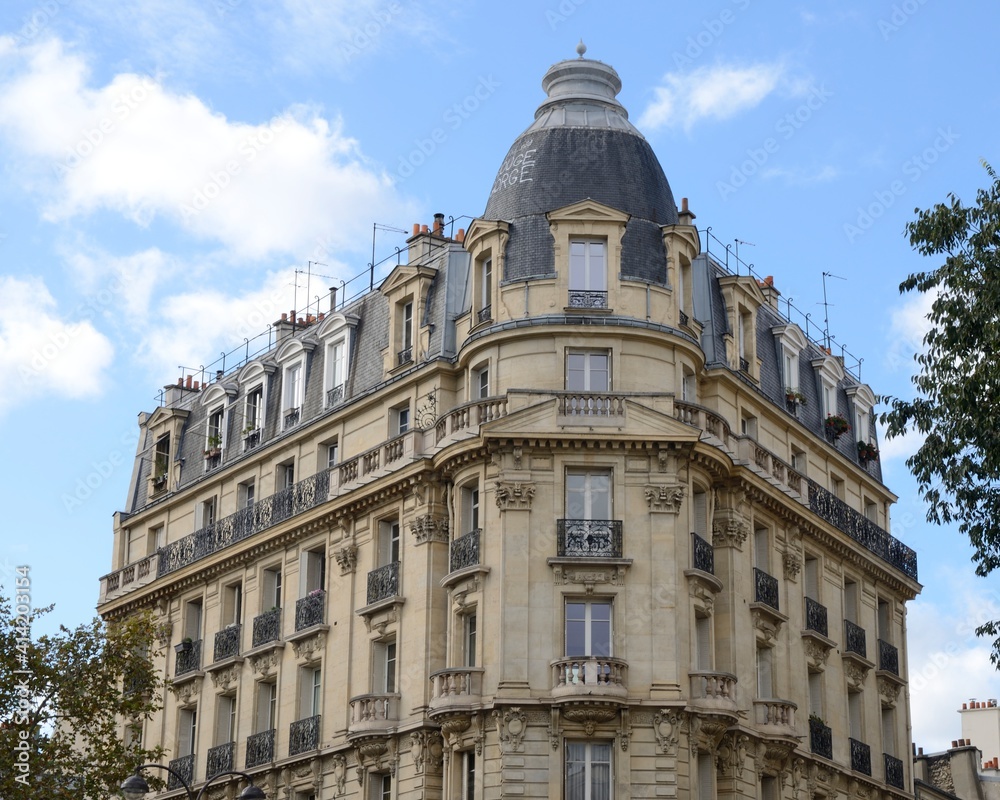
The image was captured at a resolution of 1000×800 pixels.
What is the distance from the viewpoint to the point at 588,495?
41.1 metres

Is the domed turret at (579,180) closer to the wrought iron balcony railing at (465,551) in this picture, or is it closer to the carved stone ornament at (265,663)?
the wrought iron balcony railing at (465,551)

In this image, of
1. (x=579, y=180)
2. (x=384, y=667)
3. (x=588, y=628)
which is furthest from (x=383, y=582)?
(x=579, y=180)

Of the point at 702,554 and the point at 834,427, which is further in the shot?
the point at 834,427

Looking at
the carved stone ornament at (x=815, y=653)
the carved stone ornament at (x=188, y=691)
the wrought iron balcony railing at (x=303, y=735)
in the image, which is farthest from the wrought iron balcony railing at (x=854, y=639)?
the carved stone ornament at (x=188, y=691)

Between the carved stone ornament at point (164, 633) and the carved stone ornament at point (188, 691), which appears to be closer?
the carved stone ornament at point (164, 633)

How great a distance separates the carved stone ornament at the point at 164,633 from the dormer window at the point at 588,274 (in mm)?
15197

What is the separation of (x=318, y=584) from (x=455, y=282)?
27.9ft

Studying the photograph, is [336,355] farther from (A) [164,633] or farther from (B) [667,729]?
(B) [667,729]

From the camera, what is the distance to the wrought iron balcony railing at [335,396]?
158ft

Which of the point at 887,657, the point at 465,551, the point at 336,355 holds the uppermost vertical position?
the point at 336,355

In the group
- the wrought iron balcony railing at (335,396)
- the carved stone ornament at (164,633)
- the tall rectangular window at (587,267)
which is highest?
the tall rectangular window at (587,267)

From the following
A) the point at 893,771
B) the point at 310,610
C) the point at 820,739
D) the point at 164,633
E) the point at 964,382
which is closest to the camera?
the point at 964,382

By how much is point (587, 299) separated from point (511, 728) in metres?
10.0

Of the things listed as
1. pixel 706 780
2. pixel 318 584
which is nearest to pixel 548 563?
pixel 706 780
